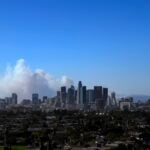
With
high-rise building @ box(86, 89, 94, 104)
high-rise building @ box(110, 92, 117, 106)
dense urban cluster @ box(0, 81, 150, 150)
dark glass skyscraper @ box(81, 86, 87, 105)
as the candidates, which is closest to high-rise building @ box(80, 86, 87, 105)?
dark glass skyscraper @ box(81, 86, 87, 105)

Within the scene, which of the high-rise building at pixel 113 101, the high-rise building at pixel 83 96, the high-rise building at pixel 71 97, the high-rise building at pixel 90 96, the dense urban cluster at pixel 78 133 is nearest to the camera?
the dense urban cluster at pixel 78 133

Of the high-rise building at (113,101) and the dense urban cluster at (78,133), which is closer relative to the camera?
the dense urban cluster at (78,133)

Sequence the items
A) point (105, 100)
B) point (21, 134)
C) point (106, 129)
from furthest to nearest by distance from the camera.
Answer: point (105, 100), point (106, 129), point (21, 134)

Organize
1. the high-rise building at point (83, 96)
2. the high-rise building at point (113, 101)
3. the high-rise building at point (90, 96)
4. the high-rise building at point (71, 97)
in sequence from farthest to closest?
the high-rise building at point (113, 101) → the high-rise building at point (71, 97) → the high-rise building at point (90, 96) → the high-rise building at point (83, 96)

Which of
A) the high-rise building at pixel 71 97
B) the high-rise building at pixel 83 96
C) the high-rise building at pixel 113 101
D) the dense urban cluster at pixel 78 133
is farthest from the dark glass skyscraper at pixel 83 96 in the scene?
the dense urban cluster at pixel 78 133

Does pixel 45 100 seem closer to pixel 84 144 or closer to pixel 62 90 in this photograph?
pixel 62 90

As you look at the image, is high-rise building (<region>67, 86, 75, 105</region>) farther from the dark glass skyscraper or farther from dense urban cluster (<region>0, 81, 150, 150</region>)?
dense urban cluster (<region>0, 81, 150, 150</region>)

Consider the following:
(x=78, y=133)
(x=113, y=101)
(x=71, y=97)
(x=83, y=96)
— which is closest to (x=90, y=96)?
(x=83, y=96)

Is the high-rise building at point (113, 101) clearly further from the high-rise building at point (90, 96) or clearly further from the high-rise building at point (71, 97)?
the high-rise building at point (71, 97)

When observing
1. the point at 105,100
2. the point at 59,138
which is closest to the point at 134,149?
the point at 59,138

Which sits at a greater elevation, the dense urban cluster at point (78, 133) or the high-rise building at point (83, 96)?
the high-rise building at point (83, 96)

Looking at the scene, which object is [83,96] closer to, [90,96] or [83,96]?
[83,96]
